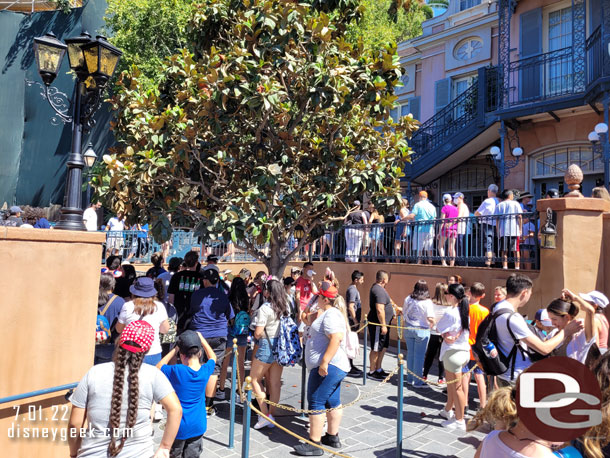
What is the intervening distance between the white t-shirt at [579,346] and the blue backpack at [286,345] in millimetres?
3224

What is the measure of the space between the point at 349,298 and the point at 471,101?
1063cm

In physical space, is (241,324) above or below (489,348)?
below

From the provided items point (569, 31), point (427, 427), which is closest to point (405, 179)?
point (569, 31)

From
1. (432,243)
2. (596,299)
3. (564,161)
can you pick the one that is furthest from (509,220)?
(564,161)

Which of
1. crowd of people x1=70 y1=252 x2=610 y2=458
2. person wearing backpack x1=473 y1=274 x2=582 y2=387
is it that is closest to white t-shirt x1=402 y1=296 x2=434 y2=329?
crowd of people x1=70 y1=252 x2=610 y2=458

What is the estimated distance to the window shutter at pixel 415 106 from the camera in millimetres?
20344

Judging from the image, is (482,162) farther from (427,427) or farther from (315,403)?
(315,403)

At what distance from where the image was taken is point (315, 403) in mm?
5457

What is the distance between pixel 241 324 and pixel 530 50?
542 inches

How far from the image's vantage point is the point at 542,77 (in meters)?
14.4

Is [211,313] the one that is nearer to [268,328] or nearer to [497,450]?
[268,328]

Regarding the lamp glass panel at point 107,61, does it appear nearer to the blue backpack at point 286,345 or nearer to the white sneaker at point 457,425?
the blue backpack at point 286,345
